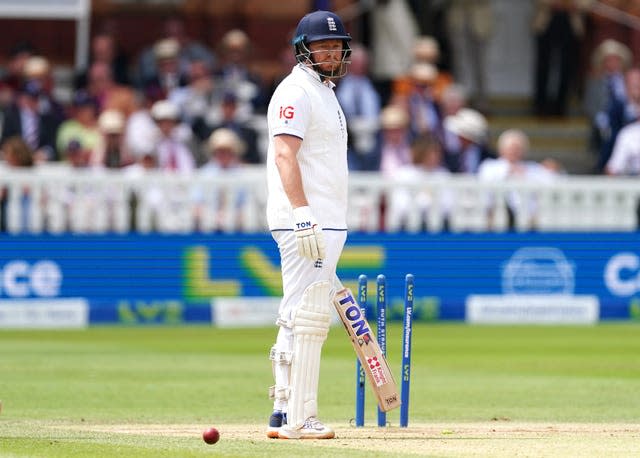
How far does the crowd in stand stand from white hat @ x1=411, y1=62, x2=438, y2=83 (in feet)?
0.07

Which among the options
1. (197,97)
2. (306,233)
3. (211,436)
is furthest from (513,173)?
(211,436)

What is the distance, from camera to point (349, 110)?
20625 millimetres

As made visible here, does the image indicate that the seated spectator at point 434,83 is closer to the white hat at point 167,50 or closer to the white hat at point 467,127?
the white hat at point 467,127

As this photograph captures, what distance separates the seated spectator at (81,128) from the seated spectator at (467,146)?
3.91 meters

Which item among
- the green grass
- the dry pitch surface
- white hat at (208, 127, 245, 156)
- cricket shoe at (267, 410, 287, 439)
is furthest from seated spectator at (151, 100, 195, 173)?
cricket shoe at (267, 410, 287, 439)

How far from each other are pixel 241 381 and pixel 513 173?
725 cm

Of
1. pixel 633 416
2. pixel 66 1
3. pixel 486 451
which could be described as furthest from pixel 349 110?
pixel 486 451

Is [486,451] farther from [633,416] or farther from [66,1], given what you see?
[66,1]

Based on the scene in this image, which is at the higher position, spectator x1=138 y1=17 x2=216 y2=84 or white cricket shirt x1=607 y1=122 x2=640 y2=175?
spectator x1=138 y1=17 x2=216 y2=84

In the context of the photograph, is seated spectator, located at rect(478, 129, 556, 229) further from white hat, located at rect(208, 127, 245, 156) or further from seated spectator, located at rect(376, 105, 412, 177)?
white hat, located at rect(208, 127, 245, 156)

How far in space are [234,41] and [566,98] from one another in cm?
572

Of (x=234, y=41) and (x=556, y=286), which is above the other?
(x=234, y=41)

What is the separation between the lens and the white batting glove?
8625 mm

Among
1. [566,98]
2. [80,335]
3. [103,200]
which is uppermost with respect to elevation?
[566,98]
